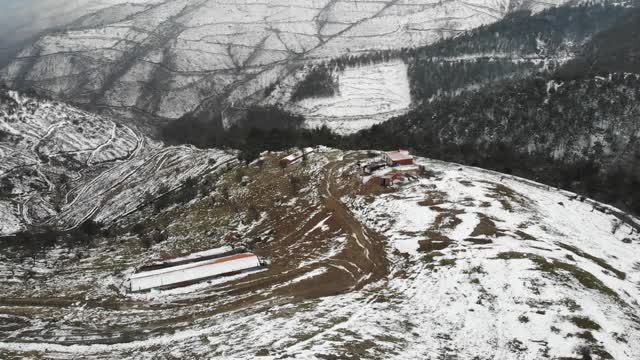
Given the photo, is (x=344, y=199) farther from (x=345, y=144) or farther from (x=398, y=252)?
(x=345, y=144)

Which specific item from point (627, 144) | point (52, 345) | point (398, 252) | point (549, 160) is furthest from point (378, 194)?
point (627, 144)

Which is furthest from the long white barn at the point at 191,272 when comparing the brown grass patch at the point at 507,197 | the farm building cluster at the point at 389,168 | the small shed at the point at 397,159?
the small shed at the point at 397,159

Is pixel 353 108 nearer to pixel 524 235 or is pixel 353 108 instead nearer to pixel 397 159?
pixel 397 159

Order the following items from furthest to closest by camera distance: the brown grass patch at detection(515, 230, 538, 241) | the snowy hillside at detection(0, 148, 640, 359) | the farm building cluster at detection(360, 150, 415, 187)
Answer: the farm building cluster at detection(360, 150, 415, 187) < the brown grass patch at detection(515, 230, 538, 241) < the snowy hillside at detection(0, 148, 640, 359)

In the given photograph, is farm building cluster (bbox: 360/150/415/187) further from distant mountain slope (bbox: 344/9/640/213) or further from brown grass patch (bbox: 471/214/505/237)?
distant mountain slope (bbox: 344/9/640/213)

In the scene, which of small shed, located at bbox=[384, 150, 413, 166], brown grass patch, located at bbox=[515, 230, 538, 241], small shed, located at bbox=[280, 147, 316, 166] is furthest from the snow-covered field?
brown grass patch, located at bbox=[515, 230, 538, 241]
